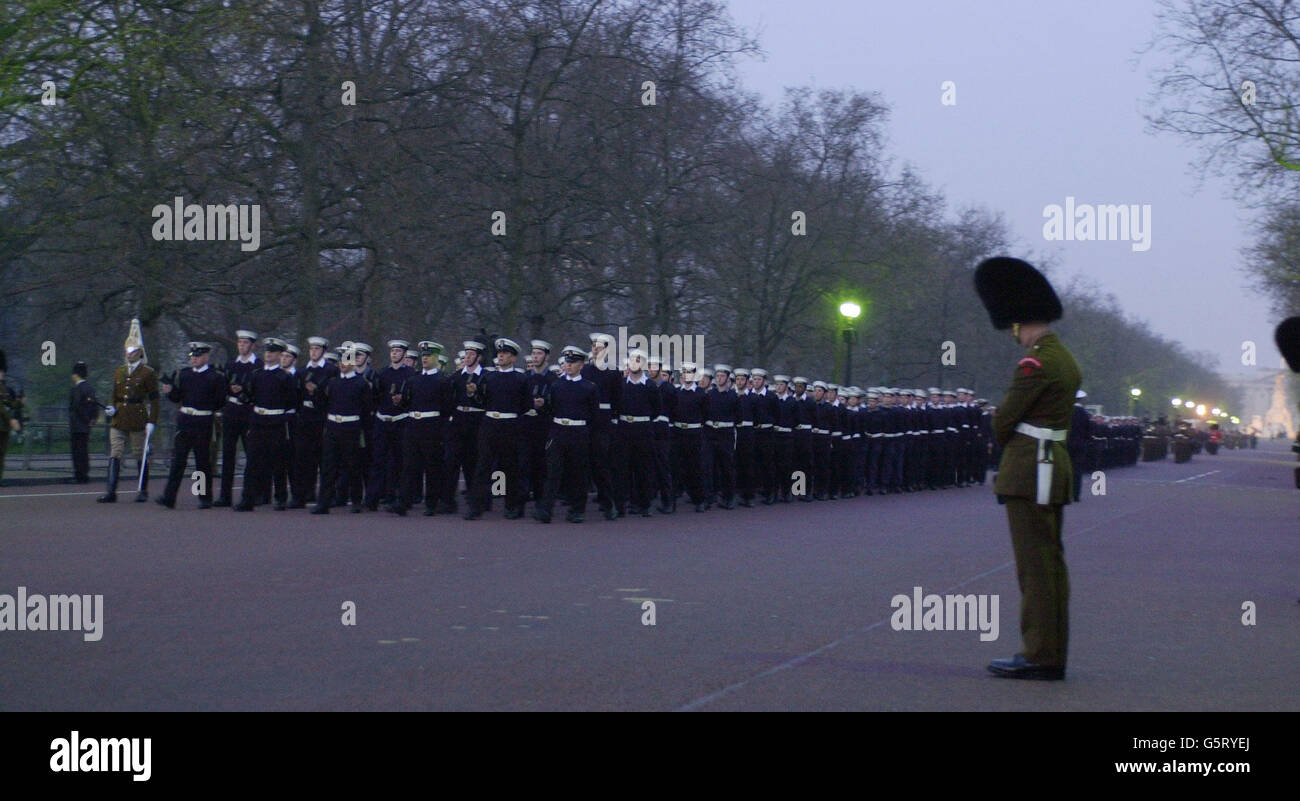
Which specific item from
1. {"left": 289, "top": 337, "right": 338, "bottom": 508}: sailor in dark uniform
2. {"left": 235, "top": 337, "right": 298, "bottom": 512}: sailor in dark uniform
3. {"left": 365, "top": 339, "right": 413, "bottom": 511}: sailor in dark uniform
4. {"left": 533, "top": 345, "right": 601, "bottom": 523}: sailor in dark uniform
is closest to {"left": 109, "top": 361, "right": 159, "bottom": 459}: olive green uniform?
{"left": 235, "top": 337, "right": 298, "bottom": 512}: sailor in dark uniform

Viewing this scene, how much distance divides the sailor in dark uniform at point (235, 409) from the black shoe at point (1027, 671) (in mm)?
13517

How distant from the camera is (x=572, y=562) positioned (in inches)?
578

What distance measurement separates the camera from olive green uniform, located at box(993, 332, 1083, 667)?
8.73 m

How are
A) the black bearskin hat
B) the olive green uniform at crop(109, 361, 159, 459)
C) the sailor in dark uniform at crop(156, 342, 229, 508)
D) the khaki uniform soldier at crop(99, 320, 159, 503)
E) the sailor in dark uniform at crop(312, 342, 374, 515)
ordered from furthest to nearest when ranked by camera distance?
the olive green uniform at crop(109, 361, 159, 459) < the khaki uniform soldier at crop(99, 320, 159, 503) < the sailor in dark uniform at crop(156, 342, 229, 508) < the sailor in dark uniform at crop(312, 342, 374, 515) < the black bearskin hat

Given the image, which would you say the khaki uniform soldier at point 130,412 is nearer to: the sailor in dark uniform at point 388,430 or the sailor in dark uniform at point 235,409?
the sailor in dark uniform at point 235,409

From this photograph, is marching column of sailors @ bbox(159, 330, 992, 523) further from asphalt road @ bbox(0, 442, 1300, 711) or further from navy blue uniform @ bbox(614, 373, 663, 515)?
asphalt road @ bbox(0, 442, 1300, 711)

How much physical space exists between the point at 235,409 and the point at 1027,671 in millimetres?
13945

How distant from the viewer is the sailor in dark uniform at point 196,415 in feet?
66.1

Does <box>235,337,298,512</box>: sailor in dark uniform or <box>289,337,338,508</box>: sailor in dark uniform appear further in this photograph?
<box>289,337,338,508</box>: sailor in dark uniform

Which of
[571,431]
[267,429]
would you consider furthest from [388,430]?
[571,431]

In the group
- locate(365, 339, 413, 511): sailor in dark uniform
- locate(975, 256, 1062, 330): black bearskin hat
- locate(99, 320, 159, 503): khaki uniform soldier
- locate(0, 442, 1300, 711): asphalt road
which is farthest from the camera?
locate(99, 320, 159, 503): khaki uniform soldier

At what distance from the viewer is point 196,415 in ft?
66.6

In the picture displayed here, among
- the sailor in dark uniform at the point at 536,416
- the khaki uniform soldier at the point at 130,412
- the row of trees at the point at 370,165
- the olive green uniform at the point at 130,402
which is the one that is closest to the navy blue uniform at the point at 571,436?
the sailor in dark uniform at the point at 536,416

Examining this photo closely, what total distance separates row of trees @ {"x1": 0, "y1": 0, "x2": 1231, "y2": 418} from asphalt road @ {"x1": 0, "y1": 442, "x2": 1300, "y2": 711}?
903cm
